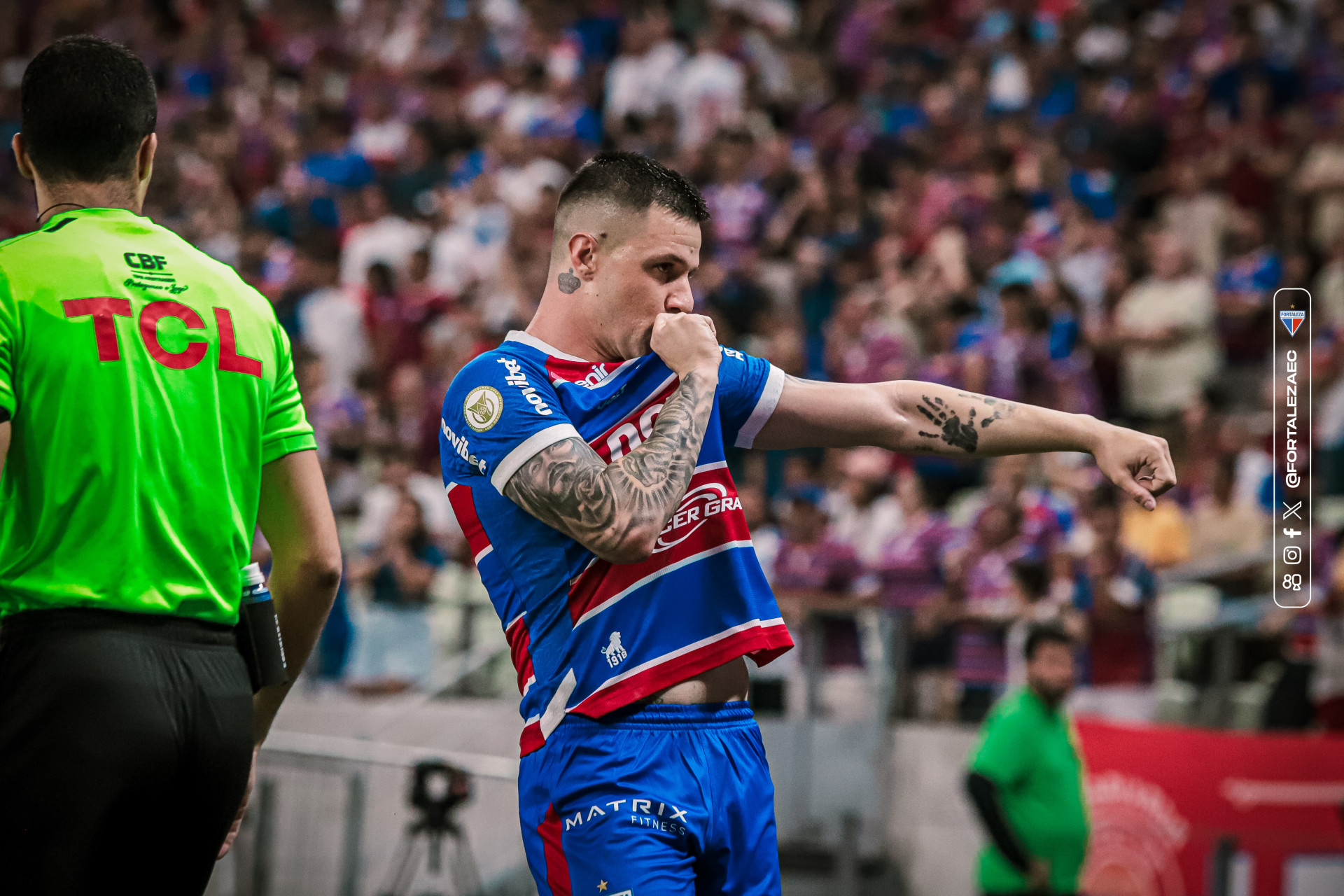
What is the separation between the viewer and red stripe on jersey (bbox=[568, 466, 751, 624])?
130 inches

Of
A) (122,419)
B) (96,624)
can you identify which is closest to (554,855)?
(96,624)

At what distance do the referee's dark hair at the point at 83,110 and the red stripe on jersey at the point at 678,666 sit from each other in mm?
1592

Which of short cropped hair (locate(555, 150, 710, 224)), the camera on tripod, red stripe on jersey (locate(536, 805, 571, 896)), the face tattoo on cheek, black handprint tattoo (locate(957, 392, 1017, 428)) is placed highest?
short cropped hair (locate(555, 150, 710, 224))

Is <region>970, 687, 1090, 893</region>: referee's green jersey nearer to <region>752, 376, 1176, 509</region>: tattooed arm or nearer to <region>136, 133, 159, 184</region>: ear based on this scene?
<region>752, 376, 1176, 509</region>: tattooed arm

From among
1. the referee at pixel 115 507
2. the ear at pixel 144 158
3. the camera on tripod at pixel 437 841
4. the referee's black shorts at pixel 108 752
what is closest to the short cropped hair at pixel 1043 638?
the camera on tripod at pixel 437 841

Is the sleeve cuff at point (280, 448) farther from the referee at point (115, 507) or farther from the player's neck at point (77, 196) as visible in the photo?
the player's neck at point (77, 196)

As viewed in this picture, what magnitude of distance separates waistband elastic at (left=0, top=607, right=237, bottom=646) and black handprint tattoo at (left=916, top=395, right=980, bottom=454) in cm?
179

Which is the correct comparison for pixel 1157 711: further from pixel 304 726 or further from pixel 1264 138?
pixel 1264 138

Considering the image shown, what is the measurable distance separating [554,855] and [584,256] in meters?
1.41

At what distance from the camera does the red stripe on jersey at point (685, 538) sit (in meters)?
3.29

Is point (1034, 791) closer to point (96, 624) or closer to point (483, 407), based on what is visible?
point (483, 407)

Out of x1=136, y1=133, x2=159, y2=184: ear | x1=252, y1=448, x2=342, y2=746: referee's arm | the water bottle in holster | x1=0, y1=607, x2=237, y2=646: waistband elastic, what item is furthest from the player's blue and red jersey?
x1=136, y1=133, x2=159, y2=184: ear

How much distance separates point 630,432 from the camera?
11.2 ft

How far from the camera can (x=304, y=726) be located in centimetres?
958
